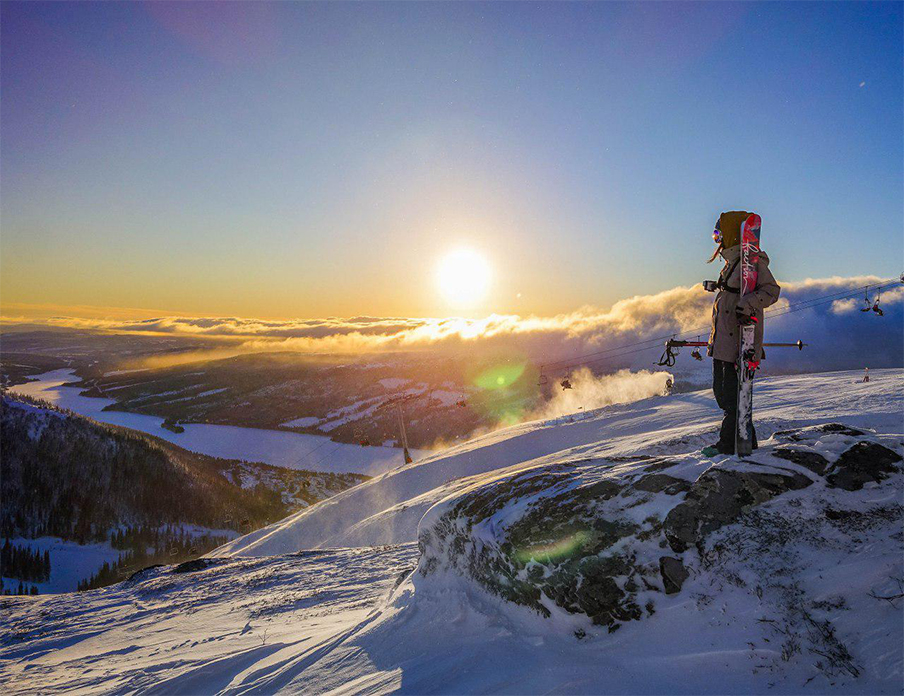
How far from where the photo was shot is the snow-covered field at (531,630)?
3.16 meters

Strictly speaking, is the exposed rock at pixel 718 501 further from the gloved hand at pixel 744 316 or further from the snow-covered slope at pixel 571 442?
the snow-covered slope at pixel 571 442

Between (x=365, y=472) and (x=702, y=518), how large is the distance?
70.7 meters

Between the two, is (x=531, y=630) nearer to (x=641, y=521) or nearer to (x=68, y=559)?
(x=641, y=521)

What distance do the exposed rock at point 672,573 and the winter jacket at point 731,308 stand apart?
2546mm

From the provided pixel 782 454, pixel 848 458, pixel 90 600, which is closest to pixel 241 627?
pixel 90 600

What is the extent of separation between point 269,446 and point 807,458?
103092mm

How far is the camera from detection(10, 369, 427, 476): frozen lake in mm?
79125

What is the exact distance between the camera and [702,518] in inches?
Result: 160

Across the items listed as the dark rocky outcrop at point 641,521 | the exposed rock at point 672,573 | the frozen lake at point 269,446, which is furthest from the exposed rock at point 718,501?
the frozen lake at point 269,446

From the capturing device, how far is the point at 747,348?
16.5ft

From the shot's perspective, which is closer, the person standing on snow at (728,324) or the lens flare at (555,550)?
the lens flare at (555,550)

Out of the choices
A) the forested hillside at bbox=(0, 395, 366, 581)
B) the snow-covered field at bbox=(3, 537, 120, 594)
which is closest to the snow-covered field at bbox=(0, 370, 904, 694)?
the snow-covered field at bbox=(3, 537, 120, 594)

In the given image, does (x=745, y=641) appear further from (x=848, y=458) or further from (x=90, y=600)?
(x=90, y=600)

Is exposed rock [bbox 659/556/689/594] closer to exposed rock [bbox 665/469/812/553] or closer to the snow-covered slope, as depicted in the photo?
exposed rock [bbox 665/469/812/553]
